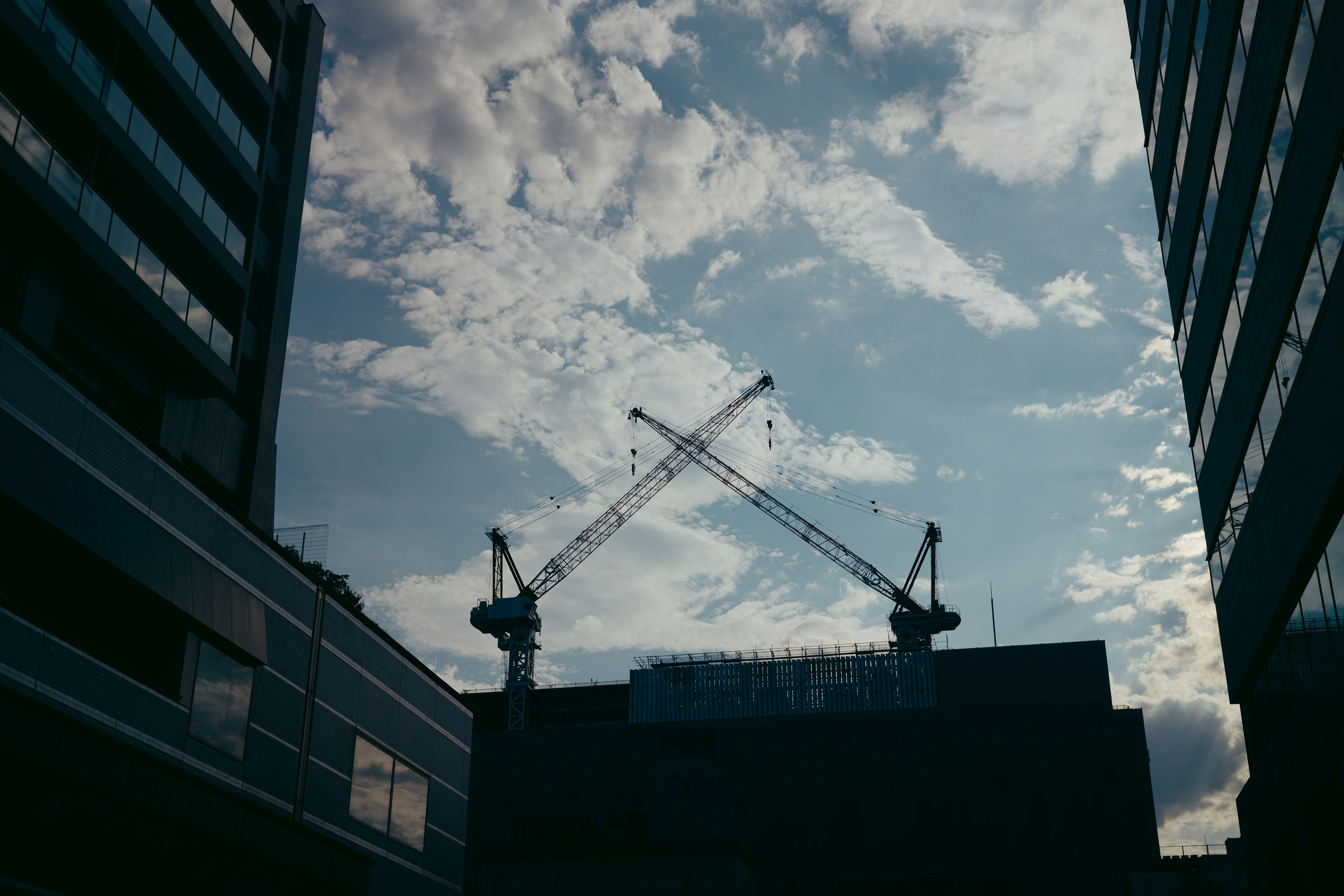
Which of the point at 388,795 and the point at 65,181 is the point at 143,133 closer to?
the point at 65,181

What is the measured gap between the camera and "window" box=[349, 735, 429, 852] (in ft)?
118

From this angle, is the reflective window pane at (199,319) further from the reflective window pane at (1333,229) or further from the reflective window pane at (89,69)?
the reflective window pane at (1333,229)

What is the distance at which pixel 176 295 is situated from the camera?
33844 mm

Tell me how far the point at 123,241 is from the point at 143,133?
3.79 metres

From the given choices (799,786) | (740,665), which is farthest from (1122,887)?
(740,665)

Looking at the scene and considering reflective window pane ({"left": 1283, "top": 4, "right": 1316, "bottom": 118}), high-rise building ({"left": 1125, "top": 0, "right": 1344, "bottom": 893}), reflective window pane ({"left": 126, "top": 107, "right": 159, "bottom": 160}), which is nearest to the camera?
reflective window pane ({"left": 1283, "top": 4, "right": 1316, "bottom": 118})

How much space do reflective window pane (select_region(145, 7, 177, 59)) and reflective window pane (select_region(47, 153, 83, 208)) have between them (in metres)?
6.50

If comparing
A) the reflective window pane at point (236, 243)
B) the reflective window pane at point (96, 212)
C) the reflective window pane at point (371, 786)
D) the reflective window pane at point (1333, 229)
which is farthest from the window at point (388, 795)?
the reflective window pane at point (1333, 229)

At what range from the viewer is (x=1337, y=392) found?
76.7 ft

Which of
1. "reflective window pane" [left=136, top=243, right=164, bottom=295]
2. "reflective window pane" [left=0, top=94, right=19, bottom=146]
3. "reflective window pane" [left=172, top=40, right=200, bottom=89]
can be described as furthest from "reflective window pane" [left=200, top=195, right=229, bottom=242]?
"reflective window pane" [left=0, top=94, right=19, bottom=146]

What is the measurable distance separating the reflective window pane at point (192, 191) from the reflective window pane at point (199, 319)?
2.91 meters

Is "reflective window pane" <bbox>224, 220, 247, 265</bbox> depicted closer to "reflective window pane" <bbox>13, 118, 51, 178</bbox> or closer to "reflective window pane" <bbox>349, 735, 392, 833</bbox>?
"reflective window pane" <bbox>13, 118, 51, 178</bbox>

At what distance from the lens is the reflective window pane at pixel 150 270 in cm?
3192

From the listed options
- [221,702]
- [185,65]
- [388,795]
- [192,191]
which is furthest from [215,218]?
[388,795]
